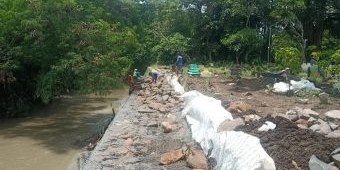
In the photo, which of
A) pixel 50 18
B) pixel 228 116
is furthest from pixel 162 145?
pixel 50 18

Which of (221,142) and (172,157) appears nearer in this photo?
(221,142)

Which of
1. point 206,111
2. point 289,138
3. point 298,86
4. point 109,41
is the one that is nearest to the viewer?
point 289,138

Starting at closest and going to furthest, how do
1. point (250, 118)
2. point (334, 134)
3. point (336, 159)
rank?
point (336, 159) → point (334, 134) → point (250, 118)

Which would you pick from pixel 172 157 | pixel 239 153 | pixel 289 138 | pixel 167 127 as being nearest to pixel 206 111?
pixel 167 127

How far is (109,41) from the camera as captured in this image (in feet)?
63.9

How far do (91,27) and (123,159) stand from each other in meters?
10.9

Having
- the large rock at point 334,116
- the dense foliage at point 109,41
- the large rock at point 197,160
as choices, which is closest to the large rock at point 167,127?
the large rock at point 197,160

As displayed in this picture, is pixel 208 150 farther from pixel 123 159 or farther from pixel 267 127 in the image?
pixel 123 159

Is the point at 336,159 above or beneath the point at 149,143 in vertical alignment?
above

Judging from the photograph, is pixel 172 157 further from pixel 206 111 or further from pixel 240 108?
pixel 240 108

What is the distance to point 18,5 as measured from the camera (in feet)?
60.4

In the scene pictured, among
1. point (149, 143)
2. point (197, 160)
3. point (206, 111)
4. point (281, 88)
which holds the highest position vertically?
point (281, 88)

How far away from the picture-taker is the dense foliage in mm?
17094

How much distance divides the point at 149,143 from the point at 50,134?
357 inches
